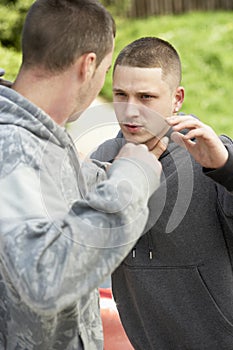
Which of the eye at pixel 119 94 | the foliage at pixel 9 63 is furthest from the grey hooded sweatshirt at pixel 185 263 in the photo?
the foliage at pixel 9 63

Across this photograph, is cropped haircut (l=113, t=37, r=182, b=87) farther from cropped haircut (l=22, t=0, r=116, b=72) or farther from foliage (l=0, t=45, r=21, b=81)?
foliage (l=0, t=45, r=21, b=81)

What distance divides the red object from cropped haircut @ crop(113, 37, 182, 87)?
1.52 metres

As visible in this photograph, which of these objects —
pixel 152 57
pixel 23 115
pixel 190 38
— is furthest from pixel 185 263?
pixel 190 38

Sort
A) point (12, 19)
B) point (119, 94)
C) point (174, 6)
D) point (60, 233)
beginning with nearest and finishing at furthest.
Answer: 1. point (60, 233)
2. point (119, 94)
3. point (12, 19)
4. point (174, 6)

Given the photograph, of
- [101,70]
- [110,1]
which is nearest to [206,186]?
[101,70]

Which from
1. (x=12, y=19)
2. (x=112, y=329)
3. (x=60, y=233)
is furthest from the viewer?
(x=12, y=19)

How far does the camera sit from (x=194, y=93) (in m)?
11.5

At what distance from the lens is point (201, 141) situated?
106 inches

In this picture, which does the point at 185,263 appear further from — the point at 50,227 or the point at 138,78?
the point at 50,227

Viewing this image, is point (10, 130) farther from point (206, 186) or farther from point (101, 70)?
point (206, 186)

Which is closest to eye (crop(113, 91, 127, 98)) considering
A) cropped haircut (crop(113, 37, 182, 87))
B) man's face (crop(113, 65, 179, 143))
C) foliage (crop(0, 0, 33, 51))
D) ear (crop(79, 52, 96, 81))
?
man's face (crop(113, 65, 179, 143))

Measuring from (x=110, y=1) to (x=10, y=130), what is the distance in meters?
11.7

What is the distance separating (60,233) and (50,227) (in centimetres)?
3

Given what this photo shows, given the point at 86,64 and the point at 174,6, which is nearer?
the point at 86,64
